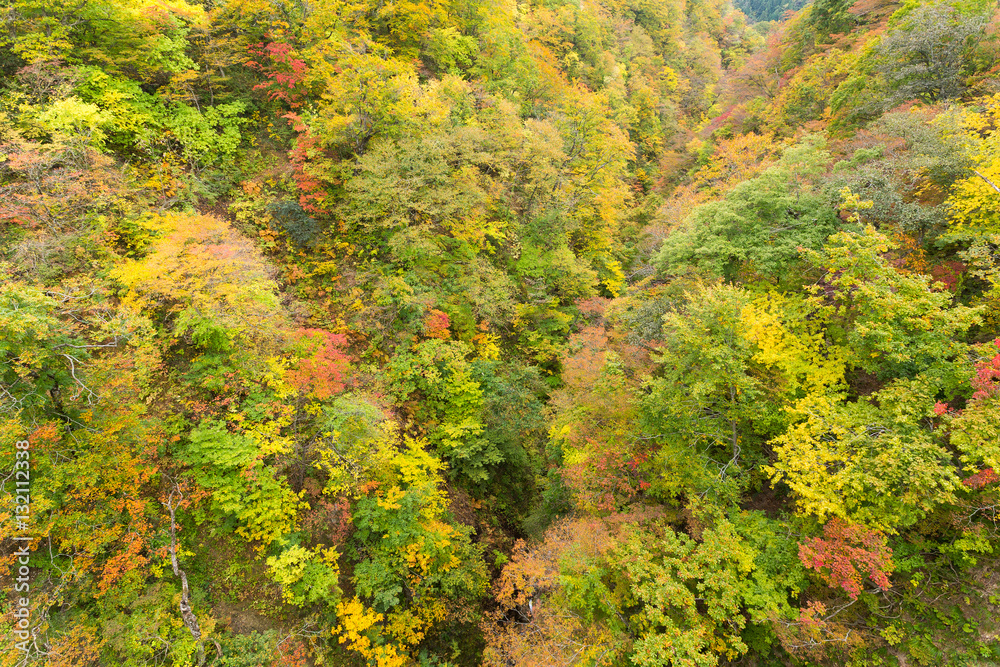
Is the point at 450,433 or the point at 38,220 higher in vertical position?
the point at 38,220

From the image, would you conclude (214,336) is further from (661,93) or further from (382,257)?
(661,93)

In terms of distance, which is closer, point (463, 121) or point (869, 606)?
point (869, 606)

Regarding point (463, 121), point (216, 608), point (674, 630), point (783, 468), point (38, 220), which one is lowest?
point (216, 608)

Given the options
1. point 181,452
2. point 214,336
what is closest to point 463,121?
point 214,336

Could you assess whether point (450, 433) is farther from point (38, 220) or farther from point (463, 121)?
point (463, 121)

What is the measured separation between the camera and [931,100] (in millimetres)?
15320

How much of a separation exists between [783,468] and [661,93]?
41511 mm

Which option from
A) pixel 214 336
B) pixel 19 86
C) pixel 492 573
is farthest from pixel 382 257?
pixel 492 573

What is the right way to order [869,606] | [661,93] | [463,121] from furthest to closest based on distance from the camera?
[661,93] → [463,121] → [869,606]

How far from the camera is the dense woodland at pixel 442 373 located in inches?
336

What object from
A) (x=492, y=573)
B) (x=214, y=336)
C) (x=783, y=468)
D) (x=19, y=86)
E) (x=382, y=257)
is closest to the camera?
(x=783, y=468)

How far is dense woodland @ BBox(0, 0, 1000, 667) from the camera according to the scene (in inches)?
336

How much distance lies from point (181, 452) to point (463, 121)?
17.1 meters

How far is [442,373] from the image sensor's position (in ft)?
51.4
